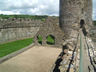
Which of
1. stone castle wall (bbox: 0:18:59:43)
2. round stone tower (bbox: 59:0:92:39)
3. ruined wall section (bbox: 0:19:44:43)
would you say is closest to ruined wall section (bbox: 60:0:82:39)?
round stone tower (bbox: 59:0:92:39)

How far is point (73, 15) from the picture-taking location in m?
13.8

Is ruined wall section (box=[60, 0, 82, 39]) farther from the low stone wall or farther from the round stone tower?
the low stone wall

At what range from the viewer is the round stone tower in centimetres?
1364

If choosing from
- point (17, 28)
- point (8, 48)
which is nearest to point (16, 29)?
point (17, 28)

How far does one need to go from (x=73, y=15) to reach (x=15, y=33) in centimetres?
973

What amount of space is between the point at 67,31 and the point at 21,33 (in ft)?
30.1

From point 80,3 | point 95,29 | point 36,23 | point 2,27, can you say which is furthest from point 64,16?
point 36,23

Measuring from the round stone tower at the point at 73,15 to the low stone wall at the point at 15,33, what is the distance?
25.7ft

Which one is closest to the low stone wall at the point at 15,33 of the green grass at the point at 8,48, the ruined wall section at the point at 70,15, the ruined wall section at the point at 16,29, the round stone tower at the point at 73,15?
the ruined wall section at the point at 16,29

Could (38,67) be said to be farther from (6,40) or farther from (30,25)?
(30,25)

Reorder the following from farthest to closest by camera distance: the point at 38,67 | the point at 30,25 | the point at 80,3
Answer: the point at 30,25
the point at 80,3
the point at 38,67

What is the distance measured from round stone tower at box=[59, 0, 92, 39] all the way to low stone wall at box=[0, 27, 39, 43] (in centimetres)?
783

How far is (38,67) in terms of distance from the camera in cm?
772

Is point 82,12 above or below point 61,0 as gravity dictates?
below
